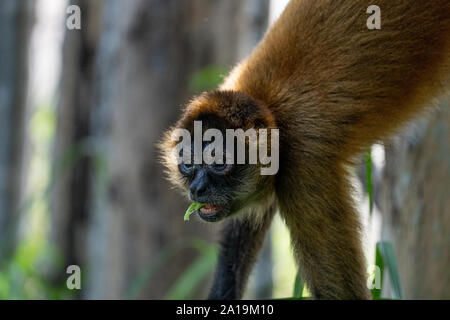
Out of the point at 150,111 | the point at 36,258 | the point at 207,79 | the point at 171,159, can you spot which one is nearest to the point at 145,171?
the point at 150,111

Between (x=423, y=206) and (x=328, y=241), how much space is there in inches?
68.6

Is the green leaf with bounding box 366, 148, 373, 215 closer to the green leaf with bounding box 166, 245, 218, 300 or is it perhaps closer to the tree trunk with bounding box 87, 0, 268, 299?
the green leaf with bounding box 166, 245, 218, 300

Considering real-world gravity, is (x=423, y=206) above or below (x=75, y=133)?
below

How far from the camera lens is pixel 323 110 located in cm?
487

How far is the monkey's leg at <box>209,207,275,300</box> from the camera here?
5.91 m

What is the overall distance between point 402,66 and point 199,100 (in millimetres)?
1441

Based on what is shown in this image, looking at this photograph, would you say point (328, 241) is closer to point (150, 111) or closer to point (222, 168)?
point (222, 168)

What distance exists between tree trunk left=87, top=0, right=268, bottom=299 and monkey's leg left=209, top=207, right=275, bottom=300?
9.40ft

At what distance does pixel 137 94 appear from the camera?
8844mm

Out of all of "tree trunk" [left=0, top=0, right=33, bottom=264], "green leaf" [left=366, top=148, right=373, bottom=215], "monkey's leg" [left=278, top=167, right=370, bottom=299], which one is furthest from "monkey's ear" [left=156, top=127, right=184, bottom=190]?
"tree trunk" [left=0, top=0, right=33, bottom=264]
